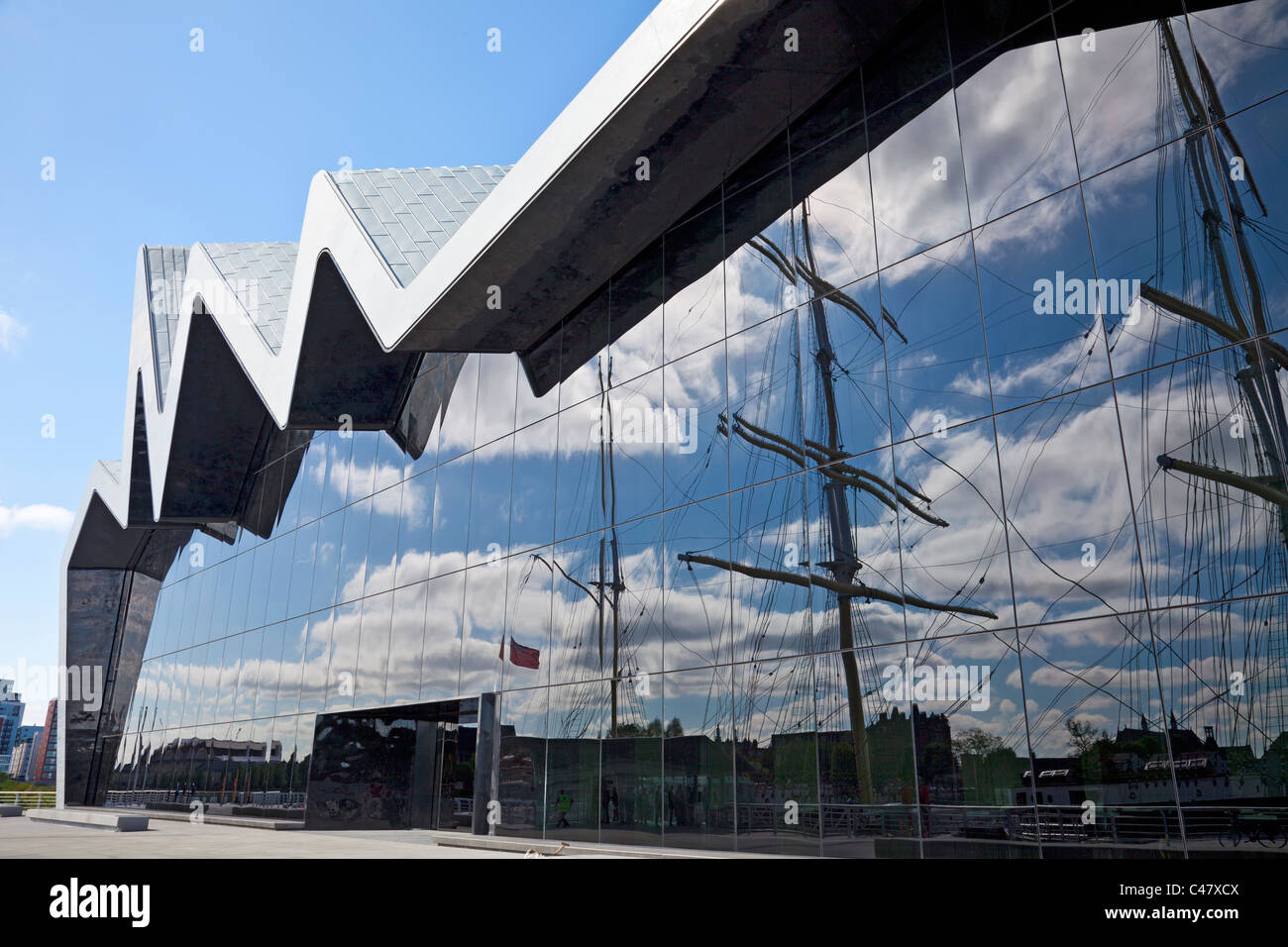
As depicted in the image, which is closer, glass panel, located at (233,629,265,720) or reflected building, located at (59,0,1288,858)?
reflected building, located at (59,0,1288,858)

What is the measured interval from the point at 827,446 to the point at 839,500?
0.79m

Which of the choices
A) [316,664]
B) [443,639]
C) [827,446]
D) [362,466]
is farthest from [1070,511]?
[316,664]

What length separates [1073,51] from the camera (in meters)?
10.6

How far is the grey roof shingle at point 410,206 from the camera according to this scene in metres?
18.2

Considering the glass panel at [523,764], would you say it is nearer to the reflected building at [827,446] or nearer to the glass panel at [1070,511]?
the reflected building at [827,446]

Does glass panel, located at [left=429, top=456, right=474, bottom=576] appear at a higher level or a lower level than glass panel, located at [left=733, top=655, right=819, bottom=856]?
higher

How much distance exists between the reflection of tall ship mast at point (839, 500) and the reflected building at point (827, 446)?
5 centimetres

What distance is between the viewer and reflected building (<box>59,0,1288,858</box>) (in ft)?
29.6

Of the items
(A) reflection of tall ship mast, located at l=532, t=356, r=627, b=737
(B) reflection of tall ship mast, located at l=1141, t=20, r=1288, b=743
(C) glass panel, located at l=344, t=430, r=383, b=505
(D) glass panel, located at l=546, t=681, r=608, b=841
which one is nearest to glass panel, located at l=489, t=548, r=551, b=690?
(A) reflection of tall ship mast, located at l=532, t=356, r=627, b=737

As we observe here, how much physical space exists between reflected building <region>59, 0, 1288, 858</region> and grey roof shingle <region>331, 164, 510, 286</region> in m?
0.10

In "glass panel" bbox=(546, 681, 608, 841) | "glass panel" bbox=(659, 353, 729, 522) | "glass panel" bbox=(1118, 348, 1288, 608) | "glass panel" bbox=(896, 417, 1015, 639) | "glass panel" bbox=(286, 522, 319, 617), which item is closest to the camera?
"glass panel" bbox=(1118, 348, 1288, 608)

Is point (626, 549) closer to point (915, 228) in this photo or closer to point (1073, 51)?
point (915, 228)

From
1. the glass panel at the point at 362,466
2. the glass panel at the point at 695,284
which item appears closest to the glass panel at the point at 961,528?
the glass panel at the point at 695,284

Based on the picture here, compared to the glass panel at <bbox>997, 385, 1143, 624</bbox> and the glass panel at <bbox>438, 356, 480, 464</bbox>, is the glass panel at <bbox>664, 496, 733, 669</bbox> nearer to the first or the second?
the glass panel at <bbox>997, 385, 1143, 624</bbox>
